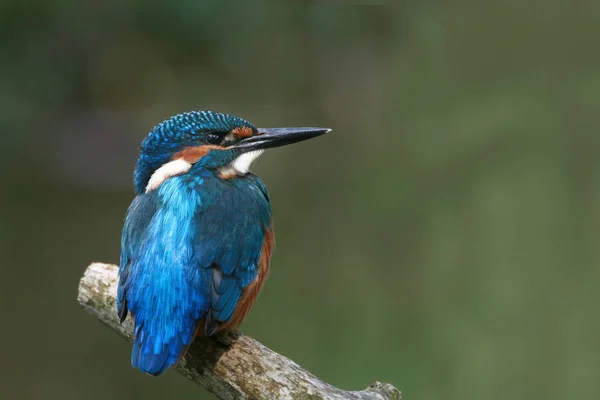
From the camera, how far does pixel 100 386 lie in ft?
12.6

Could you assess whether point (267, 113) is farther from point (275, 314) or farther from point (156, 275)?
point (156, 275)

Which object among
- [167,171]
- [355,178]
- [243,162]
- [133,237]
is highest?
[355,178]

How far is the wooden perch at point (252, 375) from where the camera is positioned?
1.65m

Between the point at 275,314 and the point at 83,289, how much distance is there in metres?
2.29

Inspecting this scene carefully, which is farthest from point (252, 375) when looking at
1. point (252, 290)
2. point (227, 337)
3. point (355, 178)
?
point (355, 178)

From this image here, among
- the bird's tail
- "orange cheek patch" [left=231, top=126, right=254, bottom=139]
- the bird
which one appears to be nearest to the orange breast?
the bird

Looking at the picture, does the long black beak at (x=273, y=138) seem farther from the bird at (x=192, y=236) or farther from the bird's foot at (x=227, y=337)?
the bird's foot at (x=227, y=337)

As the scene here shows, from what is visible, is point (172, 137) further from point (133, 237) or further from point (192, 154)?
point (133, 237)

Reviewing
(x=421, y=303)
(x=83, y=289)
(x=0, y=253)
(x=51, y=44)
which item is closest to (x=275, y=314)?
(x=421, y=303)

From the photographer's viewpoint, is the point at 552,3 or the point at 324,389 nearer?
the point at 324,389

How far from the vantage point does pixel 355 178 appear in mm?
5652

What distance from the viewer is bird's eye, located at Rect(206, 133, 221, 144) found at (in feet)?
6.54

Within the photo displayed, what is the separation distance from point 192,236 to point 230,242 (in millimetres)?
99

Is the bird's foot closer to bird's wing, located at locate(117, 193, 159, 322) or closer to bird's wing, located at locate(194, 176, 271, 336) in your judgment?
bird's wing, located at locate(194, 176, 271, 336)
